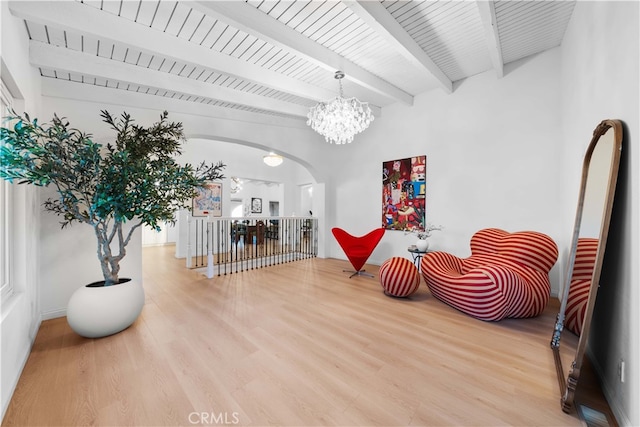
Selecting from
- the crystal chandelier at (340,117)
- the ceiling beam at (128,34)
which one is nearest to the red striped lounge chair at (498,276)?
the crystal chandelier at (340,117)

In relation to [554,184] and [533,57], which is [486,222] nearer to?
[554,184]

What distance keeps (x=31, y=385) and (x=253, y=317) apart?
1.66 m

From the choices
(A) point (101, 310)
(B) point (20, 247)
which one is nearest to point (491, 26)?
(A) point (101, 310)

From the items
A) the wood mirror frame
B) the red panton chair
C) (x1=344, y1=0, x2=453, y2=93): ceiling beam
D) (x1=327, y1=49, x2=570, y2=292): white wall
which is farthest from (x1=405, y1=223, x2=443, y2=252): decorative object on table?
(x1=344, y1=0, x2=453, y2=93): ceiling beam

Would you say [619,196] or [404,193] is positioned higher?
[404,193]

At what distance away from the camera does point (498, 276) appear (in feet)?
8.61

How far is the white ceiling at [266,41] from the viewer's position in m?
2.36

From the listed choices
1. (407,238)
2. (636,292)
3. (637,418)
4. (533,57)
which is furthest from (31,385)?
(533,57)

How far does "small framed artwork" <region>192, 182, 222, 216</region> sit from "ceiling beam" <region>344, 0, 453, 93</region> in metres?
5.82

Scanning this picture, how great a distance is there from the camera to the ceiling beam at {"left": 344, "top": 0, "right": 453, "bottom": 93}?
2.33 metres

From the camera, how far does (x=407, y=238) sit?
194 inches

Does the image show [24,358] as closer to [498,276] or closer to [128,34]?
[128,34]

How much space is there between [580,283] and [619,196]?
0.84 metres
